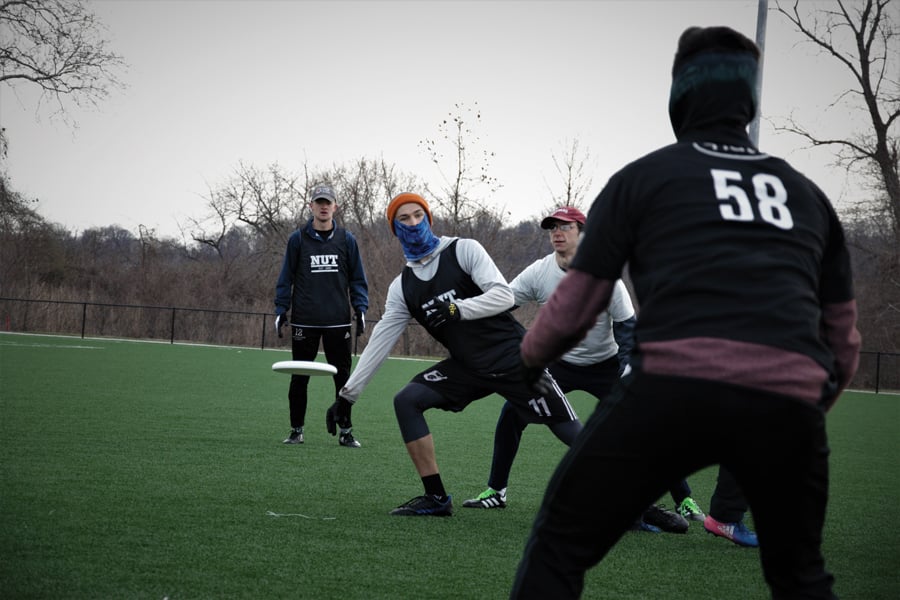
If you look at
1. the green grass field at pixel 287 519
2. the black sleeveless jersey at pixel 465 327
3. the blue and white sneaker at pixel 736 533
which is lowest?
the green grass field at pixel 287 519

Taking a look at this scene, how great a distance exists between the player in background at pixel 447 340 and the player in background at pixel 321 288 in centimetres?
332

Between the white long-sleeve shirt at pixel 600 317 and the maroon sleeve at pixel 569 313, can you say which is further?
the white long-sleeve shirt at pixel 600 317

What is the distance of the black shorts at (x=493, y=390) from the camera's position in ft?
18.1

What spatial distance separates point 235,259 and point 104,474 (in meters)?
41.6

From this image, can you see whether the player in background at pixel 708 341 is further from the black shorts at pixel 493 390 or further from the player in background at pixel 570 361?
the player in background at pixel 570 361

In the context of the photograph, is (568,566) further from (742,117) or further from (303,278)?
(303,278)

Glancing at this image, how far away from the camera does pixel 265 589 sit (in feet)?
13.0

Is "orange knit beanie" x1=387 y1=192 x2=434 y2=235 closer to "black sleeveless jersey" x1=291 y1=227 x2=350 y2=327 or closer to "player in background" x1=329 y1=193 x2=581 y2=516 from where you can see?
"player in background" x1=329 y1=193 x2=581 y2=516

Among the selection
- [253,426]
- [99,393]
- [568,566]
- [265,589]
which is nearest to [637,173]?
[568,566]

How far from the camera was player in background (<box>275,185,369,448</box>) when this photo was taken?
30.3ft

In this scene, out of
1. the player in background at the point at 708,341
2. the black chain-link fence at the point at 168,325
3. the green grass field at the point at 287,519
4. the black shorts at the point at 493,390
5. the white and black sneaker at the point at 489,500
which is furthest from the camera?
the black chain-link fence at the point at 168,325

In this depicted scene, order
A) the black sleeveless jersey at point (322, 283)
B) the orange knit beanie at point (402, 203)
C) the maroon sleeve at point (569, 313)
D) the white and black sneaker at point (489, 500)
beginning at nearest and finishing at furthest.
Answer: the maroon sleeve at point (569, 313) < the orange knit beanie at point (402, 203) < the white and black sneaker at point (489, 500) < the black sleeveless jersey at point (322, 283)

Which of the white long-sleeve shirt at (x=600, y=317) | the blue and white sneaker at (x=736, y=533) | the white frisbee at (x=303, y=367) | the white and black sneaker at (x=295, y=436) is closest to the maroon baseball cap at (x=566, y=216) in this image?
the white long-sleeve shirt at (x=600, y=317)

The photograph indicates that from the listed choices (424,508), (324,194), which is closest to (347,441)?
(324,194)
